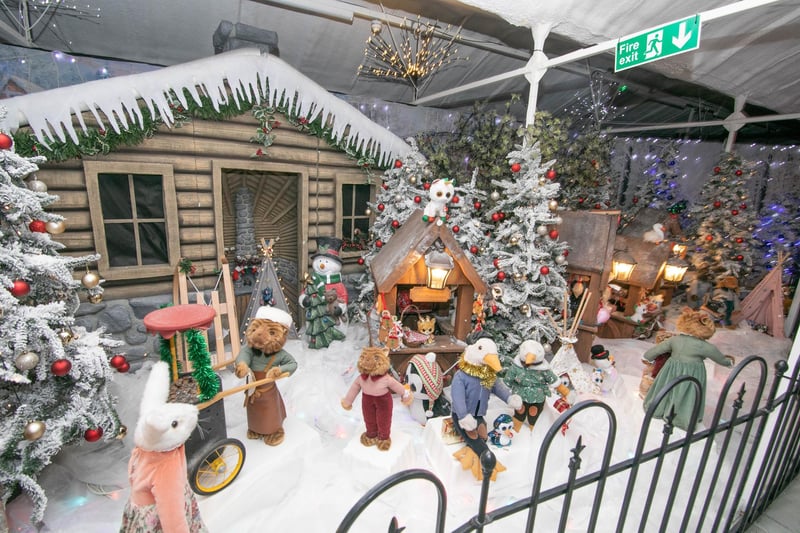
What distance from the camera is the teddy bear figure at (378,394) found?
10.2 feet

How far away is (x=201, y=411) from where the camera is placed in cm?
272

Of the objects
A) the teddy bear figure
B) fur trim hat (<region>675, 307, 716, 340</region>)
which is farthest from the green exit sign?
the teddy bear figure

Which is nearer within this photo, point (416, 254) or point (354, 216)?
point (416, 254)

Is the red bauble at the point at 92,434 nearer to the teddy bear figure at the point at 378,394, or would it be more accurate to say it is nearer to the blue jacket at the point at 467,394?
the teddy bear figure at the point at 378,394

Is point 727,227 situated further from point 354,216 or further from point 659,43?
point 354,216

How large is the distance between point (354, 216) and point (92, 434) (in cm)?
426

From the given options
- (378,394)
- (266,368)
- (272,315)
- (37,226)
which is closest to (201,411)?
(266,368)

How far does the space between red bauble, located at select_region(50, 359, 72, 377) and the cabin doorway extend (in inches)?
98.6

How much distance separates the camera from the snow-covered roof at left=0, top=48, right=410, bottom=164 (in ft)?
11.7

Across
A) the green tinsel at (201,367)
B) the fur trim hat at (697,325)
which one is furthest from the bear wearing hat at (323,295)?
the fur trim hat at (697,325)

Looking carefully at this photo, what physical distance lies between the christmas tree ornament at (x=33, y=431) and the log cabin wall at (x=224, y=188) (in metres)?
2.36

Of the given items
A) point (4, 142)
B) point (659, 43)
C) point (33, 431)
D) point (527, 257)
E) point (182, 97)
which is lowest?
point (33, 431)

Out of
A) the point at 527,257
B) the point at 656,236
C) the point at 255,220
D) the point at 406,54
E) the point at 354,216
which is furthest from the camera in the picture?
the point at 406,54

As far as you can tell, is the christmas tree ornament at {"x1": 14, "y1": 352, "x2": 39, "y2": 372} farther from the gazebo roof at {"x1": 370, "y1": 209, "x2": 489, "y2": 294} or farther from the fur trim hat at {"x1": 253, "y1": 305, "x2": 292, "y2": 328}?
the gazebo roof at {"x1": 370, "y1": 209, "x2": 489, "y2": 294}
